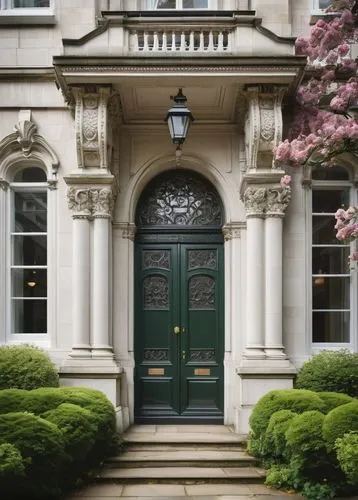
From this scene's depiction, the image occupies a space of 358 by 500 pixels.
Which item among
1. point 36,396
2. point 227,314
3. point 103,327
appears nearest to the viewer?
point 36,396

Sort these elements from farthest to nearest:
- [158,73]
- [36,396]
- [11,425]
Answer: [158,73] < [36,396] < [11,425]

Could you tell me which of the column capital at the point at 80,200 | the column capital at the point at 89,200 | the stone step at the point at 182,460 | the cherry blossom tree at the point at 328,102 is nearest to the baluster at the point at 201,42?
the cherry blossom tree at the point at 328,102

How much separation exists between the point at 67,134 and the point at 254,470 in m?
5.86

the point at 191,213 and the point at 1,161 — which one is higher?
the point at 1,161

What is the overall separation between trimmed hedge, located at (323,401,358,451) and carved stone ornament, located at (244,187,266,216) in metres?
3.83

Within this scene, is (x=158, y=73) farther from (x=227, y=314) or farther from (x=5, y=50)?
(x=227, y=314)

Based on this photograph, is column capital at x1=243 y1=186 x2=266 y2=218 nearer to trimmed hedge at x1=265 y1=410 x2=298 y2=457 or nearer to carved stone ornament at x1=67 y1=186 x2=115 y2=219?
carved stone ornament at x1=67 y1=186 x2=115 y2=219

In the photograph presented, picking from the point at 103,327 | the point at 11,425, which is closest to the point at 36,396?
the point at 11,425

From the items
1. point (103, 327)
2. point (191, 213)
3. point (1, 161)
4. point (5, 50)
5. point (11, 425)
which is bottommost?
point (11, 425)

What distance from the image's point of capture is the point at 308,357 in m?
11.7

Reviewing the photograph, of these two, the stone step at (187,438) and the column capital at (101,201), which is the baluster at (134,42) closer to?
the column capital at (101,201)

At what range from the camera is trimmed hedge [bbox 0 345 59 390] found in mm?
10680

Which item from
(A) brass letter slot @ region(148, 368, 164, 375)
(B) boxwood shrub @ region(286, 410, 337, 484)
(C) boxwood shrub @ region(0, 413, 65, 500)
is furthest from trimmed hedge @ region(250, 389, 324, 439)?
(C) boxwood shrub @ region(0, 413, 65, 500)

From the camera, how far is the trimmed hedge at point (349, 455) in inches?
312
